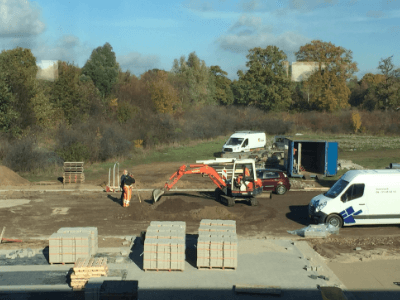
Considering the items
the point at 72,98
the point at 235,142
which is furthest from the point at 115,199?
the point at 72,98

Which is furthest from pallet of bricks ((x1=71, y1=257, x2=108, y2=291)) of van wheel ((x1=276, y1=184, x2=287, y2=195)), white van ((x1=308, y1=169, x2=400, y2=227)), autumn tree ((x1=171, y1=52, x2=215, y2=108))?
autumn tree ((x1=171, y1=52, x2=215, y2=108))

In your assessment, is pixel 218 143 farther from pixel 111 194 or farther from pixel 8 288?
pixel 8 288

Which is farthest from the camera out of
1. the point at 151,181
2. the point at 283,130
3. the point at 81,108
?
the point at 283,130

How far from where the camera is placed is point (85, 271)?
1148cm

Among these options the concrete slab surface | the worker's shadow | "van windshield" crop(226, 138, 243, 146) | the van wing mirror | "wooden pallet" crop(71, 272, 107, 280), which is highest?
"van windshield" crop(226, 138, 243, 146)

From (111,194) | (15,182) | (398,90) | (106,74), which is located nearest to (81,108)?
(106,74)

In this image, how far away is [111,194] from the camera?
24.9m

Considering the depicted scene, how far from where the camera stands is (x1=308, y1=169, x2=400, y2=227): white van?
17500mm

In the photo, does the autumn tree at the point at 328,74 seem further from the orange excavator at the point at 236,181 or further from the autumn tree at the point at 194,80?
the orange excavator at the point at 236,181

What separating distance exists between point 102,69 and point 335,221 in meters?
53.3

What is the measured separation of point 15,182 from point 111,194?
25.2 feet

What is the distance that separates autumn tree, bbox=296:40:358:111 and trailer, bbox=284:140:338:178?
43977mm

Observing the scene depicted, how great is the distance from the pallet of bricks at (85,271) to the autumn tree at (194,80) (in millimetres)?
59580

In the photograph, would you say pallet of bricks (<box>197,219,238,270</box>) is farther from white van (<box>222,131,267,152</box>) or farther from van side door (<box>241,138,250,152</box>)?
van side door (<box>241,138,250,152</box>)
